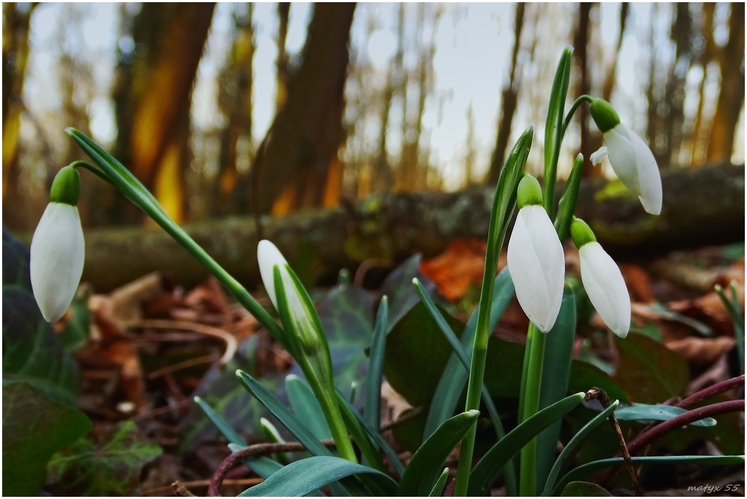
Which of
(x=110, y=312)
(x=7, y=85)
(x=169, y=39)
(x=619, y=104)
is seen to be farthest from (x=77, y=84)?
(x=110, y=312)

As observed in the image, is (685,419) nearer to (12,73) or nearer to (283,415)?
(283,415)

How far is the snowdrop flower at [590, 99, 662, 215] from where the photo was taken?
1.60 feet

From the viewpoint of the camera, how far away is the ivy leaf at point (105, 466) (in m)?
0.76

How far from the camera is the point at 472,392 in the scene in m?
0.46

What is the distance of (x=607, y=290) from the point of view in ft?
1.43

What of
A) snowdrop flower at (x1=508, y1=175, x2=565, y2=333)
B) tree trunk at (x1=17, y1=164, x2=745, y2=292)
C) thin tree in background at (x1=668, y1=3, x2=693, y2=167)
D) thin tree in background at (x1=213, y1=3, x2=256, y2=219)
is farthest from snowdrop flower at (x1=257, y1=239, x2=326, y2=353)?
thin tree in background at (x1=668, y1=3, x2=693, y2=167)

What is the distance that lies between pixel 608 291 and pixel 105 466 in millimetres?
719

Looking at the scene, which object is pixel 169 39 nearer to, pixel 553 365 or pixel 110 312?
pixel 110 312

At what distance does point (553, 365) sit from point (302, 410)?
0.31 m

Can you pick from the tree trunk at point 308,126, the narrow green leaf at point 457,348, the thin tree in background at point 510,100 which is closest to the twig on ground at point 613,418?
the narrow green leaf at point 457,348

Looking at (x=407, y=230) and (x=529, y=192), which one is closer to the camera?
(x=529, y=192)

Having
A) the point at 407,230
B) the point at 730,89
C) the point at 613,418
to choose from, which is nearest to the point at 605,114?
the point at 613,418

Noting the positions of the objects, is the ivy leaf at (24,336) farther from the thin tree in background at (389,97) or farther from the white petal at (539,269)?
the thin tree in background at (389,97)

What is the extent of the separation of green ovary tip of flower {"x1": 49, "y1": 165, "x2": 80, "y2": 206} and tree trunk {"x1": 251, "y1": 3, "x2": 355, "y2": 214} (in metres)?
3.59
